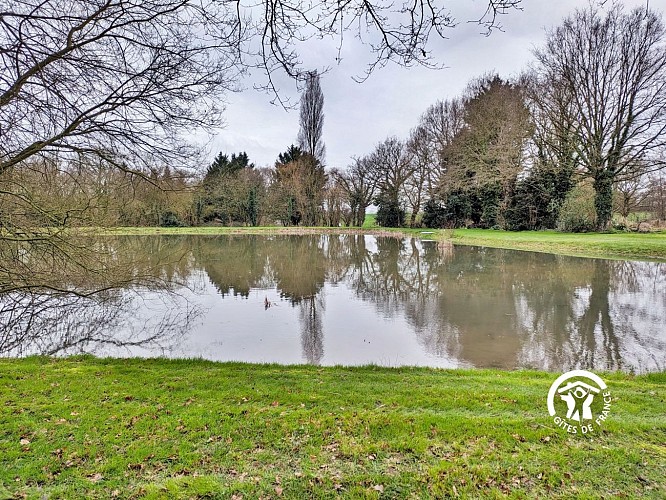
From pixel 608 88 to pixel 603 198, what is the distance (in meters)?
5.31

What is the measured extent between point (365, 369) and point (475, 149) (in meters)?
25.0

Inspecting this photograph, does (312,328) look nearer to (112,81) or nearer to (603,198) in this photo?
(112,81)

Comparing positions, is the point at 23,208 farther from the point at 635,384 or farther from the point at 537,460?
the point at 635,384

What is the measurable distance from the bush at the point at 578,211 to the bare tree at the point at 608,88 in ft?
1.82

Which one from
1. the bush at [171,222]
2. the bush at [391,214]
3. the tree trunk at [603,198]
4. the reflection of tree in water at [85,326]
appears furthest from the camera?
the bush at [391,214]

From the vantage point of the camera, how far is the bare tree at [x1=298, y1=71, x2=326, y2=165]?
120 feet

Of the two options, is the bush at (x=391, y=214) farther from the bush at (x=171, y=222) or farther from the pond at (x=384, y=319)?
the pond at (x=384, y=319)

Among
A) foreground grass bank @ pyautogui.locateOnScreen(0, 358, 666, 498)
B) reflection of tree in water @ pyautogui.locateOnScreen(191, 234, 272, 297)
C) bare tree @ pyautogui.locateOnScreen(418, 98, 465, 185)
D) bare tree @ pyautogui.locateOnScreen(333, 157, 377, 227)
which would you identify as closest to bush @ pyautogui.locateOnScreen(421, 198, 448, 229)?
bare tree @ pyautogui.locateOnScreen(418, 98, 465, 185)

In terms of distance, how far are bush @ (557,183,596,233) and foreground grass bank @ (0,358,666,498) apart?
1969 cm

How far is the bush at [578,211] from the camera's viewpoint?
20828 millimetres

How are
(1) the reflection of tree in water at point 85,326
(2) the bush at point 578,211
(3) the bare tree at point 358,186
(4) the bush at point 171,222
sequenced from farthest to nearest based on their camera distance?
(3) the bare tree at point 358,186, (4) the bush at point 171,222, (2) the bush at point 578,211, (1) the reflection of tree in water at point 85,326

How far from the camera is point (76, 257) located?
568 cm

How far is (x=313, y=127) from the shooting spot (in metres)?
37.1

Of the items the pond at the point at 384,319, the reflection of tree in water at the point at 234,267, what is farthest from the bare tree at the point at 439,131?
the pond at the point at 384,319
